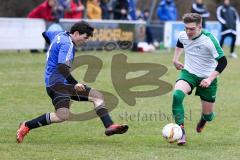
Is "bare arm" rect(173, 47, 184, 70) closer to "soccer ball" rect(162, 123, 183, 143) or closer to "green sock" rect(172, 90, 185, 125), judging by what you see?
"green sock" rect(172, 90, 185, 125)

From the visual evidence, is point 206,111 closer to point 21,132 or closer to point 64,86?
point 64,86

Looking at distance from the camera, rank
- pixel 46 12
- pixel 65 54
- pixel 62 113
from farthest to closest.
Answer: pixel 46 12 → pixel 62 113 → pixel 65 54

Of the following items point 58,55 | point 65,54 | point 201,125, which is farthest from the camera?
point 201,125

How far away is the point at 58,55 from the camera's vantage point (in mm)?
9258

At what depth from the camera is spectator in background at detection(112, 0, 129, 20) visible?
28.5 meters

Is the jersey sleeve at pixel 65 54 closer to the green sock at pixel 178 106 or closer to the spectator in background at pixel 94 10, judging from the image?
the green sock at pixel 178 106

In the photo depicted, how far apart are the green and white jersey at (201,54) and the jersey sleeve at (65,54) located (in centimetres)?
183

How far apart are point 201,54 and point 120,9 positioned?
61.6ft

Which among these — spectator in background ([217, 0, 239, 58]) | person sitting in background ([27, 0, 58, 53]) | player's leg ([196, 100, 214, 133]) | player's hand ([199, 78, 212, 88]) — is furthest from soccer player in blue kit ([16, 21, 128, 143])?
spectator in background ([217, 0, 239, 58])

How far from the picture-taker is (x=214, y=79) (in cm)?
988

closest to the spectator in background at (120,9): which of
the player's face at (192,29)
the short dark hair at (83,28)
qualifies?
the player's face at (192,29)

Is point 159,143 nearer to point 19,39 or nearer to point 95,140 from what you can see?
point 95,140

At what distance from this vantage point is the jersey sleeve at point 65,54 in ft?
30.0

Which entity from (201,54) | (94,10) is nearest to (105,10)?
(94,10)
